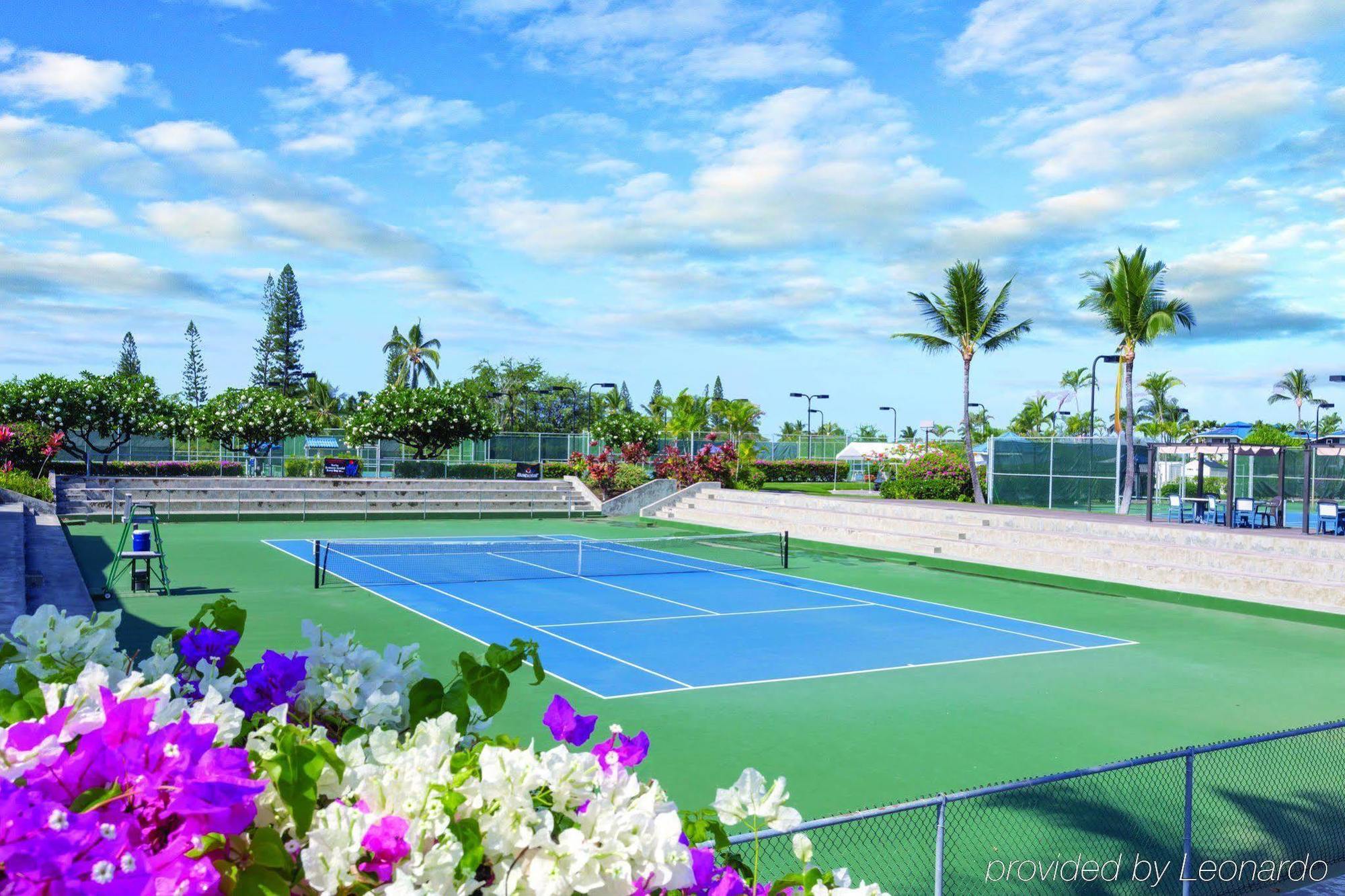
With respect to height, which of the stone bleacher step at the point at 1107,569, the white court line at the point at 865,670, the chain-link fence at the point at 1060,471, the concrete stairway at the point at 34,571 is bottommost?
the white court line at the point at 865,670

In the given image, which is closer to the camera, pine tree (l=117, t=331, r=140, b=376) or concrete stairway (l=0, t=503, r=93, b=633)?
concrete stairway (l=0, t=503, r=93, b=633)

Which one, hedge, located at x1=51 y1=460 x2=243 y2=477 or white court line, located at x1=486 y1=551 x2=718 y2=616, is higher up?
hedge, located at x1=51 y1=460 x2=243 y2=477

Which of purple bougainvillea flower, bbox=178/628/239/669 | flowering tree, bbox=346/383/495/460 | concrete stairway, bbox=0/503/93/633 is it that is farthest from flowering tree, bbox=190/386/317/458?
purple bougainvillea flower, bbox=178/628/239/669

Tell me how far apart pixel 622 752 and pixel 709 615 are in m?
14.1

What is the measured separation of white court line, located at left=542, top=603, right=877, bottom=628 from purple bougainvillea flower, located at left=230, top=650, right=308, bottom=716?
1268 centimetres

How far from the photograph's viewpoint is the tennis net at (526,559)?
65.7 ft

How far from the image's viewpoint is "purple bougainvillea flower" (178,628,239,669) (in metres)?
2.34

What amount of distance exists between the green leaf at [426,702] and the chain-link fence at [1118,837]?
11.8 feet

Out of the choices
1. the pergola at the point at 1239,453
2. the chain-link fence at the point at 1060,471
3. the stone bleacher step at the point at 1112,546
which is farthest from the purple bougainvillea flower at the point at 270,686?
the chain-link fence at the point at 1060,471

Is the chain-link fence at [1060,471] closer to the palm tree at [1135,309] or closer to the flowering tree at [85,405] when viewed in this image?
the palm tree at [1135,309]

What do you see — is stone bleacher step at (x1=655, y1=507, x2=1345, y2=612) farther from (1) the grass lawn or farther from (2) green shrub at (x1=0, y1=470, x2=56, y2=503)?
(2) green shrub at (x1=0, y1=470, x2=56, y2=503)

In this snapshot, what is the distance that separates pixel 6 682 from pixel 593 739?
694cm

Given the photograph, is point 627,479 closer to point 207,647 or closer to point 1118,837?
point 1118,837

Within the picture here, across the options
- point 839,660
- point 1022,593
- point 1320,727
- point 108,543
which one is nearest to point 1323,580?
point 1022,593
